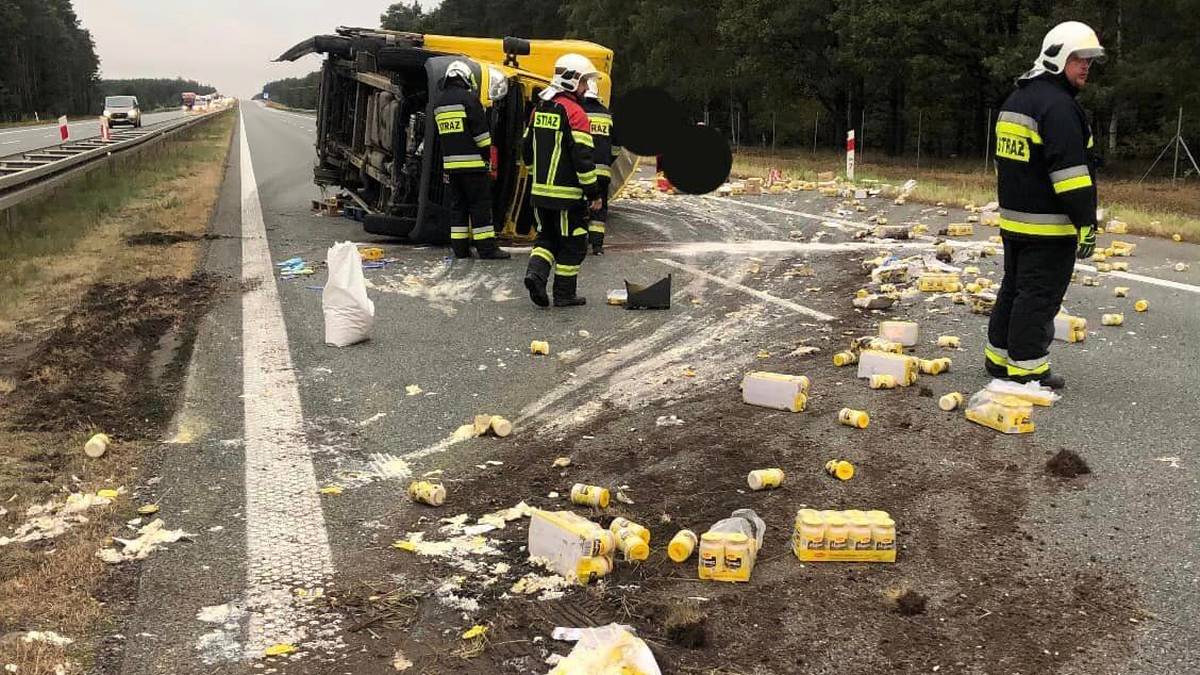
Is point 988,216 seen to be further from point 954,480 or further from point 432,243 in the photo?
point 954,480

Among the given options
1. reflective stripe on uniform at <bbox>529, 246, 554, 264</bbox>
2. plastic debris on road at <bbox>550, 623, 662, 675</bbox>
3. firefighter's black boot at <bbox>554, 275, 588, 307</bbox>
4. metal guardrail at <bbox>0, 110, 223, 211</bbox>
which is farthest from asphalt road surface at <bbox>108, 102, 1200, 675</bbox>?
metal guardrail at <bbox>0, 110, 223, 211</bbox>

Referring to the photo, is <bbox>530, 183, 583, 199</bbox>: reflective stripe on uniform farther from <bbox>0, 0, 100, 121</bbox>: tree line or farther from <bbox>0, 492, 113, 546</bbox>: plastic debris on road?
<bbox>0, 0, 100, 121</bbox>: tree line

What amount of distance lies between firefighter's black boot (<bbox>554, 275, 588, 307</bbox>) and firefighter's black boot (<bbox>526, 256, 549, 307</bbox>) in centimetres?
9

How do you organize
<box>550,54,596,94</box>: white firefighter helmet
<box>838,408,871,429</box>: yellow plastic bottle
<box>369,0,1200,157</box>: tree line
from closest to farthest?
<box>838,408,871,429</box>: yellow plastic bottle → <box>550,54,596,94</box>: white firefighter helmet → <box>369,0,1200,157</box>: tree line

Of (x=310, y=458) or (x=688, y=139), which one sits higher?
(x=688, y=139)

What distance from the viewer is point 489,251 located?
9172mm

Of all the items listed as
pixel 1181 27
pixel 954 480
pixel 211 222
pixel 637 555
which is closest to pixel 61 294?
pixel 211 222

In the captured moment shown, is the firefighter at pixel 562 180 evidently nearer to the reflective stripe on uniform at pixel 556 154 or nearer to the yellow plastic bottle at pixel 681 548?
the reflective stripe on uniform at pixel 556 154

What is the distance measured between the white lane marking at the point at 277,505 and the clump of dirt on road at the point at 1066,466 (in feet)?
9.37

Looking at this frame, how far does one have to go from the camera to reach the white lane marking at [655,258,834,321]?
6914 millimetres

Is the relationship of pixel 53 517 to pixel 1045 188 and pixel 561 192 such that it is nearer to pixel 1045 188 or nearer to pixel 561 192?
pixel 561 192

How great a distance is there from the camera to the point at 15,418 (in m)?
4.51

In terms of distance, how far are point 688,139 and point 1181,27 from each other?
20984mm

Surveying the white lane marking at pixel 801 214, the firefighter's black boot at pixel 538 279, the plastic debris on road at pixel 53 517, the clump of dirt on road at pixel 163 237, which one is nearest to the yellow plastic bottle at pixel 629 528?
the plastic debris on road at pixel 53 517
